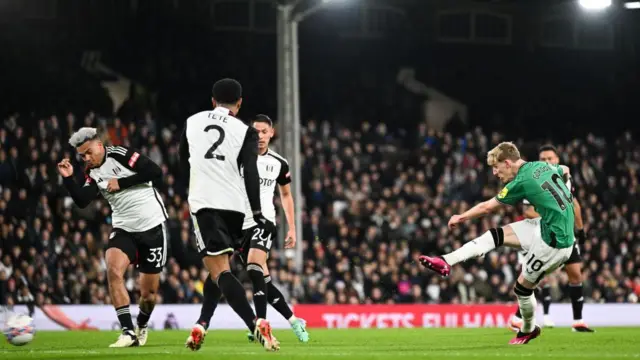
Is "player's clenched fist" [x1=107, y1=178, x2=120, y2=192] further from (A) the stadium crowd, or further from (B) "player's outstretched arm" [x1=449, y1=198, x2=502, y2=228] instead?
(A) the stadium crowd

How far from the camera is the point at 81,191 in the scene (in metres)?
12.0

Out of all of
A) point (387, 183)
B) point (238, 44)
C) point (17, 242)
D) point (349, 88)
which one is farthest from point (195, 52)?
point (17, 242)

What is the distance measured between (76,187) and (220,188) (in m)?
2.68

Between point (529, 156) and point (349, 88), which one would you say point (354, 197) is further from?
point (349, 88)

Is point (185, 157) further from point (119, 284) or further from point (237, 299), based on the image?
point (119, 284)

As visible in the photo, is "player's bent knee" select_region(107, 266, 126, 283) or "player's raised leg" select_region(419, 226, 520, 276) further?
"player's bent knee" select_region(107, 266, 126, 283)

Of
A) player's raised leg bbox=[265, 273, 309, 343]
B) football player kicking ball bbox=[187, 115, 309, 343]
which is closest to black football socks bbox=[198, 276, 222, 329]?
football player kicking ball bbox=[187, 115, 309, 343]

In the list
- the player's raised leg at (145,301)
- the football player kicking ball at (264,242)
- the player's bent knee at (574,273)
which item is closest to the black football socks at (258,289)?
the football player kicking ball at (264,242)

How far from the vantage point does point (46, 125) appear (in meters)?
26.7

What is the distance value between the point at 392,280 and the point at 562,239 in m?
13.5

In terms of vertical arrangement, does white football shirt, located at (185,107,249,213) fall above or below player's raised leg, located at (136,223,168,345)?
above

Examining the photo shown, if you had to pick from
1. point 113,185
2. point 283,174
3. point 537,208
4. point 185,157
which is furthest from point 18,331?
point 537,208

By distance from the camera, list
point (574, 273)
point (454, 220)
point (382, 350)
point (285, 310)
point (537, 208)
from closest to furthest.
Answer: point (382, 350) → point (454, 220) → point (537, 208) → point (285, 310) → point (574, 273)

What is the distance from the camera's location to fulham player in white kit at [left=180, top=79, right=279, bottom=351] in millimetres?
9719
